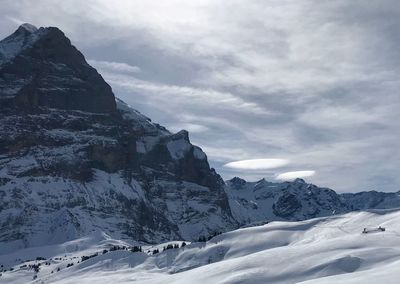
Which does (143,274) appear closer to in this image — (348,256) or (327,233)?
(327,233)

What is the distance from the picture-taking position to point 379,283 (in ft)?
195

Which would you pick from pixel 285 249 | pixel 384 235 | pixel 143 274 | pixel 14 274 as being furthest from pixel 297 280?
Result: pixel 14 274

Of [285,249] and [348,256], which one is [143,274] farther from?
[348,256]

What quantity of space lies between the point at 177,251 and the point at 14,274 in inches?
2046

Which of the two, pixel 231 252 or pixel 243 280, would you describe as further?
pixel 231 252

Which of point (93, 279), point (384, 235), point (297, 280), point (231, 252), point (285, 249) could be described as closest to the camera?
point (297, 280)

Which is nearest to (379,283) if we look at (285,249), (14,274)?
(285,249)

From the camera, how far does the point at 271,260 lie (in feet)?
326

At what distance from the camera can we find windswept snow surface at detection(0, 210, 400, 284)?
87125 mm

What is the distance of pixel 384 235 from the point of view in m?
118

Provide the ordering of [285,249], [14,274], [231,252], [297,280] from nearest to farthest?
[297,280]
[285,249]
[231,252]
[14,274]

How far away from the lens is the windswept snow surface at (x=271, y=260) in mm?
87125

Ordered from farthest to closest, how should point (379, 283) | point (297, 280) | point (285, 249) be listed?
point (285, 249), point (297, 280), point (379, 283)

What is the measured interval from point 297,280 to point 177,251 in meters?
79.8
